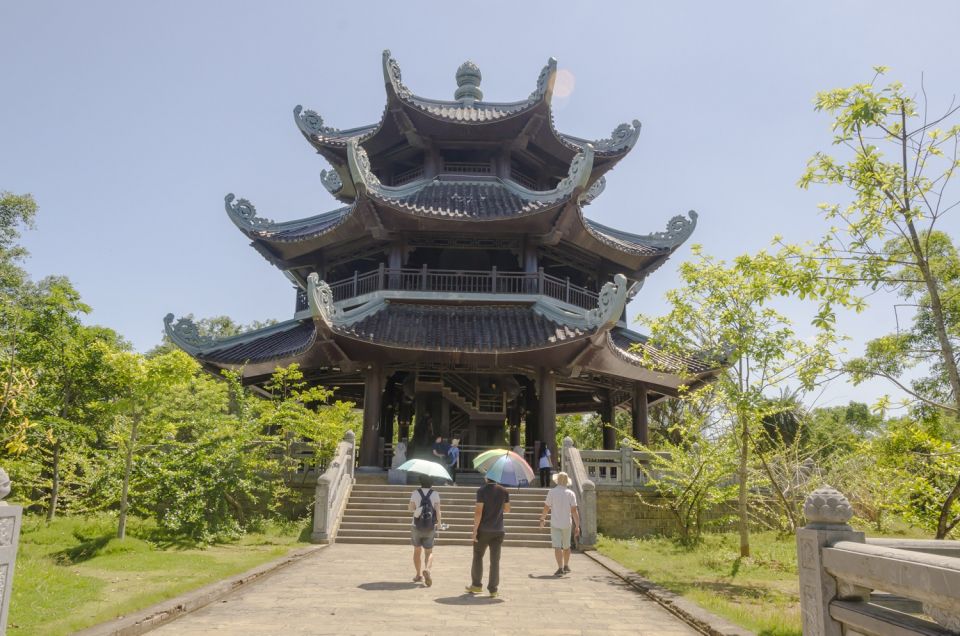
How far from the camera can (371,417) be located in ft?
56.7

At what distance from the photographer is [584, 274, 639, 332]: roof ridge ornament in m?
15.8

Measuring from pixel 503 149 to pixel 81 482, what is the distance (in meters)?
15.0

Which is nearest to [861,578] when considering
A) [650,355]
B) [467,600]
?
[467,600]

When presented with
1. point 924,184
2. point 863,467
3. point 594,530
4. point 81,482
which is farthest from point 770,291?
point 81,482

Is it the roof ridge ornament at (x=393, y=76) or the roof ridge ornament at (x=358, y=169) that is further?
the roof ridge ornament at (x=393, y=76)

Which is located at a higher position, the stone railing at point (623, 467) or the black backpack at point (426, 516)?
the stone railing at point (623, 467)

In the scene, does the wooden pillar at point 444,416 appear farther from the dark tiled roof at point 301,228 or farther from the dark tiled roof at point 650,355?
the dark tiled roof at point 301,228

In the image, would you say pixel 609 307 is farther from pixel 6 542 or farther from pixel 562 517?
pixel 6 542

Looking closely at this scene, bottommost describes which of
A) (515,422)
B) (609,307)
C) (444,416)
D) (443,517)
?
(443,517)

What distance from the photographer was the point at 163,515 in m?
12.4

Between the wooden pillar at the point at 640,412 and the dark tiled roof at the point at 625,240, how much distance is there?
13.6 feet

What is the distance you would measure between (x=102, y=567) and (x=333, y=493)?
15.5 feet

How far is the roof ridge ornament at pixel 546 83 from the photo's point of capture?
64.7 feet

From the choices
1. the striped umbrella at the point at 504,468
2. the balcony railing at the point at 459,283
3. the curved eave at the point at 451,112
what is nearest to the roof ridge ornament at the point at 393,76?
the curved eave at the point at 451,112
